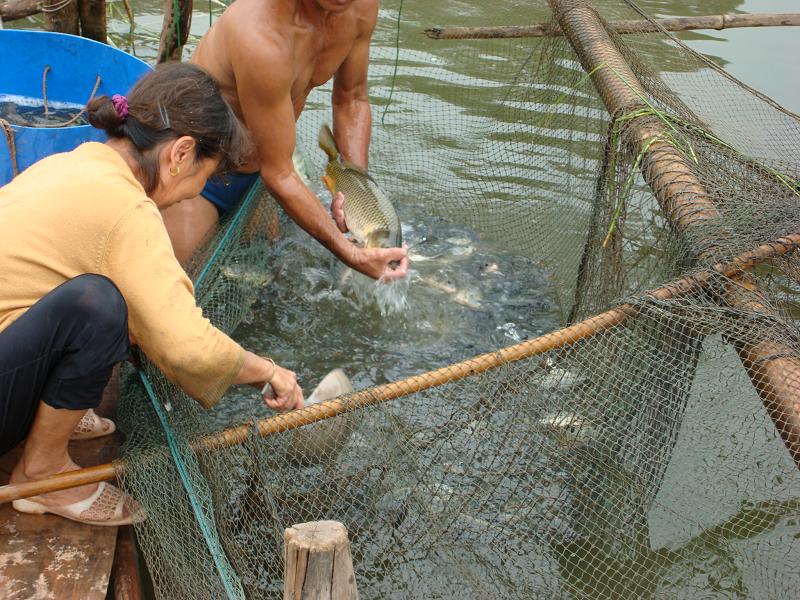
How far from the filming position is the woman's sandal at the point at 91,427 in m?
3.09

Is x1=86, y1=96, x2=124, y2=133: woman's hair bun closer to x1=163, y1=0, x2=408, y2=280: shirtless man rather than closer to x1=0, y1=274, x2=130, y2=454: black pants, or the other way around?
x1=0, y1=274, x2=130, y2=454: black pants

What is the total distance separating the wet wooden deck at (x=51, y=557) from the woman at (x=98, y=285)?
5cm

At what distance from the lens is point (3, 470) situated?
288 cm

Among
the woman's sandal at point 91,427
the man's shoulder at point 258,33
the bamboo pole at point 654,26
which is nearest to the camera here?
the woman's sandal at point 91,427

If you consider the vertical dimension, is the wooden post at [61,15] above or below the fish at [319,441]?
above

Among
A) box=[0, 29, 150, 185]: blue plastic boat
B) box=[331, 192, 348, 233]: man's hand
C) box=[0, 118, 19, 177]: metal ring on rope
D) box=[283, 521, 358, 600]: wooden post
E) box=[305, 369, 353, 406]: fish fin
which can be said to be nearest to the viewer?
box=[283, 521, 358, 600]: wooden post

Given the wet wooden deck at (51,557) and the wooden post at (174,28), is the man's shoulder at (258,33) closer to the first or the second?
the wooden post at (174,28)

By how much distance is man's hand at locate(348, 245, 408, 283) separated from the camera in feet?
13.1

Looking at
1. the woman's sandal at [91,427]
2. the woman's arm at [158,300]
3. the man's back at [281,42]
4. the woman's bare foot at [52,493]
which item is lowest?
the woman's sandal at [91,427]

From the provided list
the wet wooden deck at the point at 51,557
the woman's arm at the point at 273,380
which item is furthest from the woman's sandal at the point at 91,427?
the woman's arm at the point at 273,380

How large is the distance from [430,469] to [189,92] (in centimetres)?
145

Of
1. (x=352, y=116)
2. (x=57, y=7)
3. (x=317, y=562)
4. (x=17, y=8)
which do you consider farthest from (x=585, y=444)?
(x=17, y=8)

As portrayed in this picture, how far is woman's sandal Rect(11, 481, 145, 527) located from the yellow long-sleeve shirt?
1.72 feet

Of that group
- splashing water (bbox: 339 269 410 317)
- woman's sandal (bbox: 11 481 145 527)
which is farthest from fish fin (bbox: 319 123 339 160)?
woman's sandal (bbox: 11 481 145 527)
